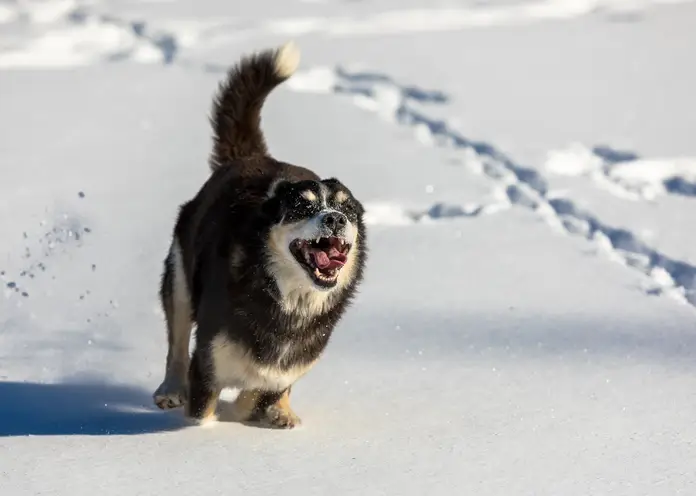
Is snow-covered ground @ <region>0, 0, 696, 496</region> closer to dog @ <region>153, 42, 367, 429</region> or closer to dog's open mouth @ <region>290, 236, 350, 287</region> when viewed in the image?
dog @ <region>153, 42, 367, 429</region>

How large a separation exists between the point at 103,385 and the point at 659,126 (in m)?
5.48

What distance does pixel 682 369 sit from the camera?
5156mm

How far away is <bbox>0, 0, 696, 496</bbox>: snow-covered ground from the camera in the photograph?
4.05m

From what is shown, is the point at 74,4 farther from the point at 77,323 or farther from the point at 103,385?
the point at 103,385

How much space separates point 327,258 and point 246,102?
1.49 metres

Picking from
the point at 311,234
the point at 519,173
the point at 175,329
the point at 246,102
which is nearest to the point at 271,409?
the point at 175,329

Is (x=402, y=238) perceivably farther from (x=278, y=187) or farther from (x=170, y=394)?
(x=278, y=187)

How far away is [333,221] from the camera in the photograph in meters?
4.13

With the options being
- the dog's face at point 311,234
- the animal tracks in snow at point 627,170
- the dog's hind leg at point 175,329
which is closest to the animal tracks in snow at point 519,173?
the animal tracks in snow at point 627,170

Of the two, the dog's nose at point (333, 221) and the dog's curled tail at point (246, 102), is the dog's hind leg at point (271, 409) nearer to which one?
the dog's nose at point (333, 221)

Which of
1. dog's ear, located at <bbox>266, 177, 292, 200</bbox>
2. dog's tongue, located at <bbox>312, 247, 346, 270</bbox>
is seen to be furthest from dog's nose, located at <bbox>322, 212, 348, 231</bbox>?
dog's ear, located at <bbox>266, 177, 292, 200</bbox>

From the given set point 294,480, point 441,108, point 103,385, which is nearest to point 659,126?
point 441,108

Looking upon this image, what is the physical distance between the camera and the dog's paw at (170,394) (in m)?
4.97

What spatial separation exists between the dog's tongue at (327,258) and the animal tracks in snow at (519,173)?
8.65ft
